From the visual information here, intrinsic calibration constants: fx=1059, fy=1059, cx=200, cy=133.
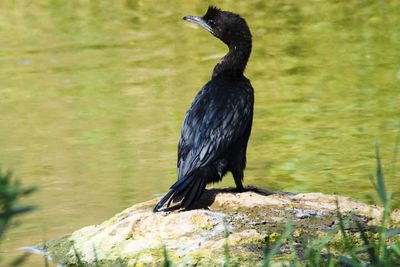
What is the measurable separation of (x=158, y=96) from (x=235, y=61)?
3.17 meters

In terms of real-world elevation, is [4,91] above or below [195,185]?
below

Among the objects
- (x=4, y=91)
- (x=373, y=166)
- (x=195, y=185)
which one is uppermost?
(x=195, y=185)

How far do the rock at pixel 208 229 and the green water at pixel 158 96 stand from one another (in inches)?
32.0

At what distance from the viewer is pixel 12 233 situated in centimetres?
682

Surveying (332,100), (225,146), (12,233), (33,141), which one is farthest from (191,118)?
(332,100)

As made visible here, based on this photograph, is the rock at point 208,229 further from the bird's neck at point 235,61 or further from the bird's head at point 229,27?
the bird's head at point 229,27

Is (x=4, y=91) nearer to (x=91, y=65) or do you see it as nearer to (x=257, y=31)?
(x=91, y=65)

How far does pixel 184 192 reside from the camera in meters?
5.91

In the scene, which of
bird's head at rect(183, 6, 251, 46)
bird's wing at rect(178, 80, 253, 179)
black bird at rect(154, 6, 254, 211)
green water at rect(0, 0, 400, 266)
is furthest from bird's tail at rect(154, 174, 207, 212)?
bird's head at rect(183, 6, 251, 46)

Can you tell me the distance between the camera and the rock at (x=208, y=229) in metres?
5.36

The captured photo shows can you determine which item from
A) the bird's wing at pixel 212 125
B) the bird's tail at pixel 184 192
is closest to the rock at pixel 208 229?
the bird's tail at pixel 184 192

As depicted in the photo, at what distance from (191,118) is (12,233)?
145 centimetres

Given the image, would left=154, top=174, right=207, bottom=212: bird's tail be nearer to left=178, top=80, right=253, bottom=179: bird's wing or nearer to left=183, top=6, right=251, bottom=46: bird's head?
left=178, top=80, right=253, bottom=179: bird's wing

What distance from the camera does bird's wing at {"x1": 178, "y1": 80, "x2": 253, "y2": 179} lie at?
6.16 metres
